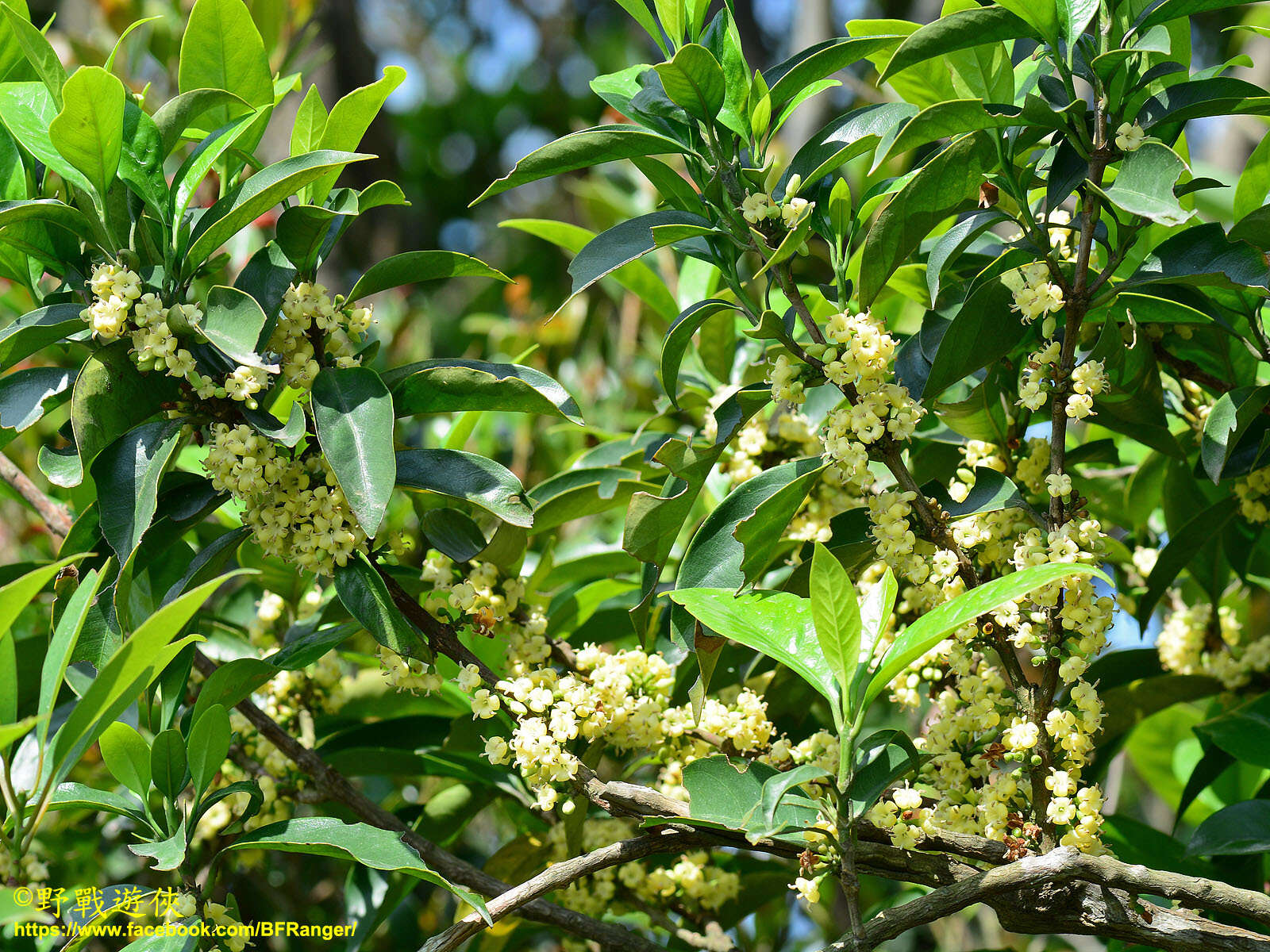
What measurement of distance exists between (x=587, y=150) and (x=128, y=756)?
934mm

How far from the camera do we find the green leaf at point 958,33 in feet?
3.76

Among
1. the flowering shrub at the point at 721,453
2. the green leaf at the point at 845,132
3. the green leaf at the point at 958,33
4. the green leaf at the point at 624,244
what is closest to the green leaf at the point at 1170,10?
the flowering shrub at the point at 721,453

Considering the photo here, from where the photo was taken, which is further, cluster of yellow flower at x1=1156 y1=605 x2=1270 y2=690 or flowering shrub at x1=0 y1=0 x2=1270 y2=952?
cluster of yellow flower at x1=1156 y1=605 x2=1270 y2=690

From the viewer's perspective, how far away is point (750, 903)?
199 centimetres

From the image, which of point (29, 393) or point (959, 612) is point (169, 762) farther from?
point (959, 612)

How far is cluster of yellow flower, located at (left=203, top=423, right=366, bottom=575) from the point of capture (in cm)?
127

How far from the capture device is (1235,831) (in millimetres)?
1454

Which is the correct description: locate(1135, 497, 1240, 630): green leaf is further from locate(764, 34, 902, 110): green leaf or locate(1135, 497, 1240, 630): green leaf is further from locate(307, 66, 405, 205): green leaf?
locate(307, 66, 405, 205): green leaf

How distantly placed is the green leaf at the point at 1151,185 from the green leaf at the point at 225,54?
3.37 ft

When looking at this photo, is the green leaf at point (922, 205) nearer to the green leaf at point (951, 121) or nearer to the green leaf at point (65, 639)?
the green leaf at point (951, 121)

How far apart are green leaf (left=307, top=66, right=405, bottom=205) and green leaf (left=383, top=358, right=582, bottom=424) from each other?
0.25 meters

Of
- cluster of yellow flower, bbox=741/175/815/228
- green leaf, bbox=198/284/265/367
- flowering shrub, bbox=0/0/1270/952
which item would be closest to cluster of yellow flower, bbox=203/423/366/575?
flowering shrub, bbox=0/0/1270/952

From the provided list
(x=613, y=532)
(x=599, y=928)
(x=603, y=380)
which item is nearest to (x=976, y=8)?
(x=599, y=928)

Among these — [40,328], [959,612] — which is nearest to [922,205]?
[959,612]
